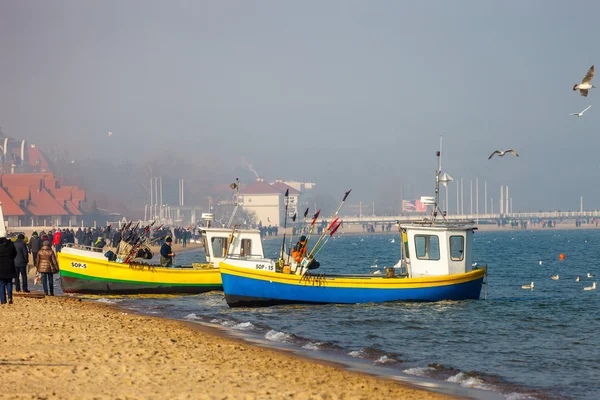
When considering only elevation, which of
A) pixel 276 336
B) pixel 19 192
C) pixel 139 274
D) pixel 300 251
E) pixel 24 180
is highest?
pixel 24 180

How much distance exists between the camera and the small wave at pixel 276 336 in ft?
74.0

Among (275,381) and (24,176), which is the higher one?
(24,176)

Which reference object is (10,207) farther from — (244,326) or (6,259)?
(244,326)

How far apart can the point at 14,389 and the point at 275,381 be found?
436cm

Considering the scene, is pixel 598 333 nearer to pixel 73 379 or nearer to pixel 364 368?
pixel 364 368

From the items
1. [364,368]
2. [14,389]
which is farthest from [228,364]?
[14,389]

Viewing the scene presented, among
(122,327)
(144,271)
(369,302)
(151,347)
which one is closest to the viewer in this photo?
(151,347)

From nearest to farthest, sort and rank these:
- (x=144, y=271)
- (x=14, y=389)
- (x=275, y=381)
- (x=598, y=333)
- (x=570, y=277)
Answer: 1. (x=14, y=389)
2. (x=275, y=381)
3. (x=598, y=333)
4. (x=144, y=271)
5. (x=570, y=277)

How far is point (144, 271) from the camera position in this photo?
108 feet

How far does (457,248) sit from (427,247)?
985mm


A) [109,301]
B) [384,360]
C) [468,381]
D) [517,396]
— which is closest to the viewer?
[517,396]

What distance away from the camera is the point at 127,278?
33125 millimetres

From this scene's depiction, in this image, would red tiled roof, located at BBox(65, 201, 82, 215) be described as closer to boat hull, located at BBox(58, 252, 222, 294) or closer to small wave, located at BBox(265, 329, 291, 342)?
boat hull, located at BBox(58, 252, 222, 294)

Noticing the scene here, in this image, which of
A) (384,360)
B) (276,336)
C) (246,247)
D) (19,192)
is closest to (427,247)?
(246,247)
